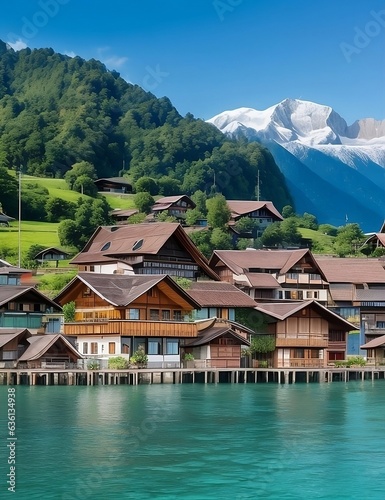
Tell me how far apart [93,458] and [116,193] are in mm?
110528

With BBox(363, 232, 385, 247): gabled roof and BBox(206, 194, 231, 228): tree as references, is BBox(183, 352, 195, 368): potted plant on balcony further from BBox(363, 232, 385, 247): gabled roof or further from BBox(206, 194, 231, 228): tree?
BBox(206, 194, 231, 228): tree

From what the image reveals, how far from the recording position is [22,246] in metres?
94.1

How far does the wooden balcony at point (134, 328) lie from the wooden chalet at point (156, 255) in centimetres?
1235

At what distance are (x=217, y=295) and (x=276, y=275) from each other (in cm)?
1437

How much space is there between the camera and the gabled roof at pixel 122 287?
56469 millimetres

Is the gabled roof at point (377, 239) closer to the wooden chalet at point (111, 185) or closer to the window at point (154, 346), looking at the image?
the wooden chalet at point (111, 185)

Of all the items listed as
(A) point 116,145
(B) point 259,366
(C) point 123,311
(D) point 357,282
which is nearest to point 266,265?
(D) point 357,282

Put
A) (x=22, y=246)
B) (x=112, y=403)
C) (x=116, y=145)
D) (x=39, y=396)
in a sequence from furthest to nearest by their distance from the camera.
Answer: (x=116, y=145)
(x=22, y=246)
(x=39, y=396)
(x=112, y=403)

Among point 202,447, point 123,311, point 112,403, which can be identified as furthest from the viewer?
point 123,311

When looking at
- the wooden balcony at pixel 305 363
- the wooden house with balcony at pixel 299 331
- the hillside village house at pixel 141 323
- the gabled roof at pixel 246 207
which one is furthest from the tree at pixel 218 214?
the hillside village house at pixel 141 323

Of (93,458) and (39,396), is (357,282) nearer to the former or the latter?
(39,396)

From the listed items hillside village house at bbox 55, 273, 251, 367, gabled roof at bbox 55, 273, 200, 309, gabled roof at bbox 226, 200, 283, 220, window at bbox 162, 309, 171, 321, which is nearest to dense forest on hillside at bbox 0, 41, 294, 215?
gabled roof at bbox 226, 200, 283, 220

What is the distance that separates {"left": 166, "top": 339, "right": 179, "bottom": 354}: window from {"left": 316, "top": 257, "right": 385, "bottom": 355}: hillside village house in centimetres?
2214

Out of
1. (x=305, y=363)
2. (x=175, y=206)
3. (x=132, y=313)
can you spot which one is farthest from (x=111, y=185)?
(x=132, y=313)
